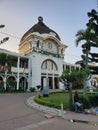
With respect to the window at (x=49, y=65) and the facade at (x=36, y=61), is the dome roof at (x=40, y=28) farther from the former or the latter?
the window at (x=49, y=65)

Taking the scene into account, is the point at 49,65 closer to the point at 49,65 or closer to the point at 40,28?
the point at 49,65

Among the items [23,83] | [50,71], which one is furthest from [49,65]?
[23,83]

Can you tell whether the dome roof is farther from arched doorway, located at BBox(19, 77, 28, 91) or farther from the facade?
arched doorway, located at BBox(19, 77, 28, 91)

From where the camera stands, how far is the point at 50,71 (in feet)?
127

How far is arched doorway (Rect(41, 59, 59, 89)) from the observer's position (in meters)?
37.5

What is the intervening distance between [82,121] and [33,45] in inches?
1079

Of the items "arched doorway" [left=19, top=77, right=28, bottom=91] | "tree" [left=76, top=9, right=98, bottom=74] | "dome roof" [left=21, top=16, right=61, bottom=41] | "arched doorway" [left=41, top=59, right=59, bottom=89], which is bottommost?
"arched doorway" [left=19, top=77, right=28, bottom=91]

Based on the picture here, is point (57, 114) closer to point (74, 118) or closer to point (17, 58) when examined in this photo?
point (74, 118)

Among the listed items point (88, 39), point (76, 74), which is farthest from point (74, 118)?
point (88, 39)

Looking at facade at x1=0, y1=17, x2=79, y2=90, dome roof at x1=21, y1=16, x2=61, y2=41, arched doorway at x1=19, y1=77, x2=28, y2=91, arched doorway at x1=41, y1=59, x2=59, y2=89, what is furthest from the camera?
dome roof at x1=21, y1=16, x2=61, y2=41

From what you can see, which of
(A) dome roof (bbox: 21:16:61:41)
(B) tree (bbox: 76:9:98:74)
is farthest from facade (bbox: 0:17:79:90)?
(B) tree (bbox: 76:9:98:74)

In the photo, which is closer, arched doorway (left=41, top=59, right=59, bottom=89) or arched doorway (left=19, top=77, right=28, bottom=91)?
arched doorway (left=19, top=77, right=28, bottom=91)

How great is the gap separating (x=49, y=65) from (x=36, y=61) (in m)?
4.40

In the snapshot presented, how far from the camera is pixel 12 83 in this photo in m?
29.9
